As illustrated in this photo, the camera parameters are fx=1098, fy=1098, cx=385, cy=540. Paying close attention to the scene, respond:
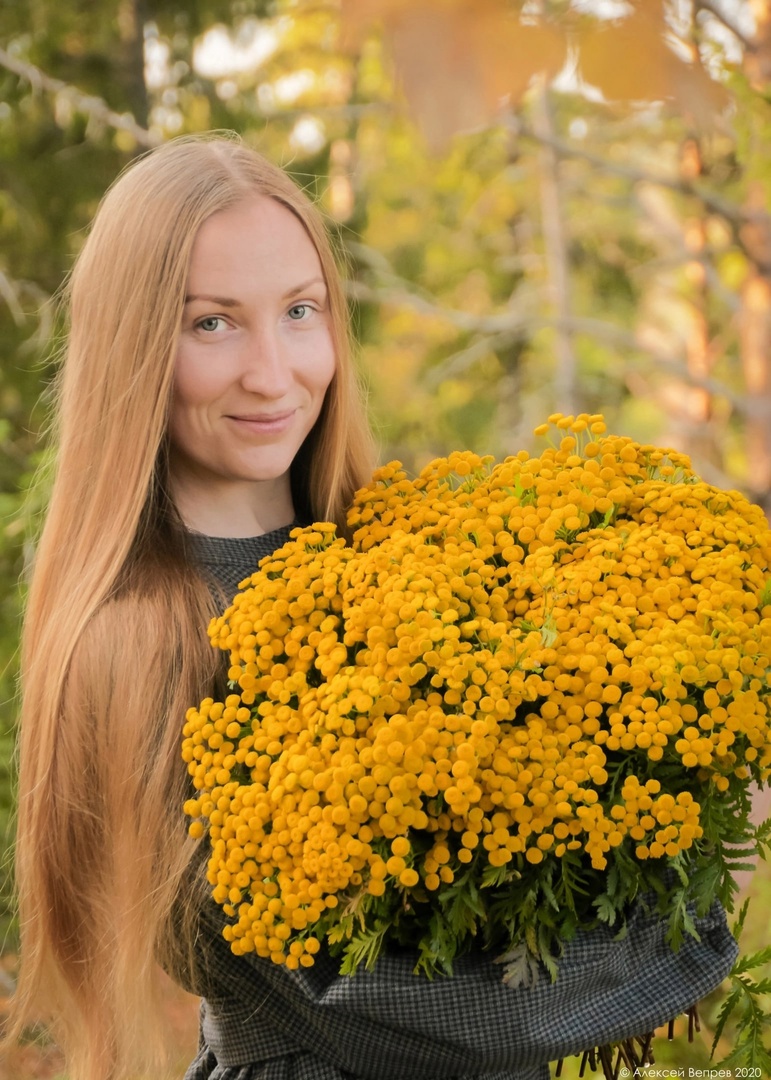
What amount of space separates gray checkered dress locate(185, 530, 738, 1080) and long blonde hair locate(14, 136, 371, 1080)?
0.14 meters

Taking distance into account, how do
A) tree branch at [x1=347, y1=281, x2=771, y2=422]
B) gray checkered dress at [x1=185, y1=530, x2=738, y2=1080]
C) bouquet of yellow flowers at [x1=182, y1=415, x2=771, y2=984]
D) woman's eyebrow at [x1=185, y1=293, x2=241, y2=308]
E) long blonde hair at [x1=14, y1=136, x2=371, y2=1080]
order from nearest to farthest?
bouquet of yellow flowers at [x1=182, y1=415, x2=771, y2=984], gray checkered dress at [x1=185, y1=530, x2=738, y2=1080], long blonde hair at [x1=14, y1=136, x2=371, y2=1080], woman's eyebrow at [x1=185, y1=293, x2=241, y2=308], tree branch at [x1=347, y1=281, x2=771, y2=422]

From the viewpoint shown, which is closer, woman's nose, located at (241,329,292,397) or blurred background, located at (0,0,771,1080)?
blurred background, located at (0,0,771,1080)

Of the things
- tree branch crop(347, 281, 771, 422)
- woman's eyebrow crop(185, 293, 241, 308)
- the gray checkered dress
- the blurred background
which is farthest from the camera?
tree branch crop(347, 281, 771, 422)

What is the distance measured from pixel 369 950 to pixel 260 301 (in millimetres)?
834

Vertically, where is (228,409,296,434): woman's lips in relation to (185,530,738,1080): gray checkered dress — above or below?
above

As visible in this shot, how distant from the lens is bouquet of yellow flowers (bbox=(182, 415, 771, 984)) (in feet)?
3.38

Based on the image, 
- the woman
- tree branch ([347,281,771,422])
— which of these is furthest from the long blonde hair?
tree branch ([347,281,771,422])

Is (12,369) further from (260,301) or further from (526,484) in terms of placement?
(526,484)

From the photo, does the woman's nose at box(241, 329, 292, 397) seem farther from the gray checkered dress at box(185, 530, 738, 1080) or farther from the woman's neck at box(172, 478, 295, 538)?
the gray checkered dress at box(185, 530, 738, 1080)

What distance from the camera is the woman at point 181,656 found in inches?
47.2

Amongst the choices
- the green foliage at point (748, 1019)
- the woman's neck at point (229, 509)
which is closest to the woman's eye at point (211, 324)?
the woman's neck at point (229, 509)

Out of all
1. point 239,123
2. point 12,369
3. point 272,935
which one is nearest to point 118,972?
point 272,935

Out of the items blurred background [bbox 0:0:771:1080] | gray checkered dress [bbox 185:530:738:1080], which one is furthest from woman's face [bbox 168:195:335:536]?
gray checkered dress [bbox 185:530:738:1080]

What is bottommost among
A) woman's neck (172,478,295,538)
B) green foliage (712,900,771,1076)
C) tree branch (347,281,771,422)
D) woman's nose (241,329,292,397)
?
tree branch (347,281,771,422)
